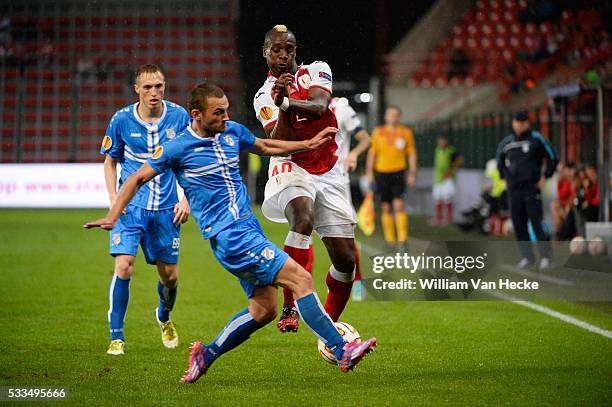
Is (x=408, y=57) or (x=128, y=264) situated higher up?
(x=408, y=57)

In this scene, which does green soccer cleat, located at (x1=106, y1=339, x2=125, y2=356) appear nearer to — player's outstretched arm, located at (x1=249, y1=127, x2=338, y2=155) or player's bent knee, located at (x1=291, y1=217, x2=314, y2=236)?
player's bent knee, located at (x1=291, y1=217, x2=314, y2=236)

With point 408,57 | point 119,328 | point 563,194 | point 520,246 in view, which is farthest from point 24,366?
point 408,57

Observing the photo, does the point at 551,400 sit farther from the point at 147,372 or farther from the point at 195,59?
the point at 195,59

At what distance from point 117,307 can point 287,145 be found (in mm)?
1944

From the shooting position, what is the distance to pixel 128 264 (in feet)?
24.5

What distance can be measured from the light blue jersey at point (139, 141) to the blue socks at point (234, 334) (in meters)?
1.64

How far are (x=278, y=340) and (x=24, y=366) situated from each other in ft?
6.79

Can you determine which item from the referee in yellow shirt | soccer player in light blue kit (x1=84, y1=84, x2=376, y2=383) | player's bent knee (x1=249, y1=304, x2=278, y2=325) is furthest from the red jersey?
the referee in yellow shirt

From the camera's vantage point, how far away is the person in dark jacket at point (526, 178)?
1339 centimetres

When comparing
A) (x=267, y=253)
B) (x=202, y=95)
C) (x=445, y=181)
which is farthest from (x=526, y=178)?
(x=445, y=181)

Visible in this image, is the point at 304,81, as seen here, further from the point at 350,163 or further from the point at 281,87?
the point at 350,163

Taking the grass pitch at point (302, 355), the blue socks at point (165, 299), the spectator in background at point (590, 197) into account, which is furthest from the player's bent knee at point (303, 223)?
the spectator in background at point (590, 197)

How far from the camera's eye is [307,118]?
7.22 metres

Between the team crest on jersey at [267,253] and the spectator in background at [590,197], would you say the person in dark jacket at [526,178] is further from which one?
the team crest on jersey at [267,253]
